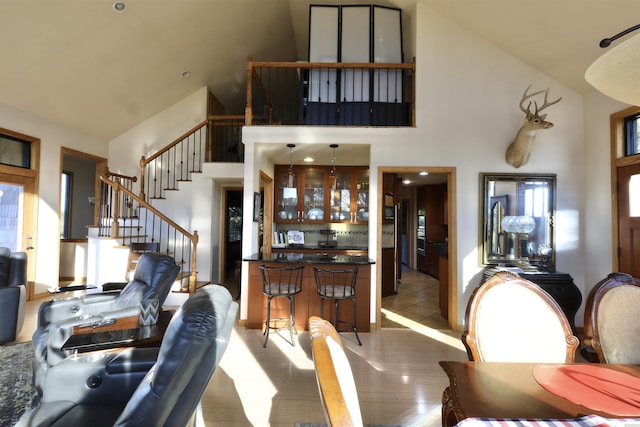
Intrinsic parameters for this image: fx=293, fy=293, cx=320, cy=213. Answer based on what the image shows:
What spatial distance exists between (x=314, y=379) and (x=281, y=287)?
3.66ft

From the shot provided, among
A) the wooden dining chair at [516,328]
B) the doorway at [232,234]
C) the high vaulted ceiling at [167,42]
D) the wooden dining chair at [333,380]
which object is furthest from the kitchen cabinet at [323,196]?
the wooden dining chair at [333,380]

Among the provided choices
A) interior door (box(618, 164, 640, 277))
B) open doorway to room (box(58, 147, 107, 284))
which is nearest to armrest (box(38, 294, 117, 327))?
open doorway to room (box(58, 147, 107, 284))

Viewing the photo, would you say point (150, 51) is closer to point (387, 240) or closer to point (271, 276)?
point (271, 276)

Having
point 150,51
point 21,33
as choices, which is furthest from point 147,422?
point 150,51

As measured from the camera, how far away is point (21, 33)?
369 cm

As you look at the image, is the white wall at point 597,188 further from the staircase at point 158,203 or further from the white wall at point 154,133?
the white wall at point 154,133

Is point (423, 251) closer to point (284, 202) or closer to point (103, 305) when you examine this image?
point (284, 202)

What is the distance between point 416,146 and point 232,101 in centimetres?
573

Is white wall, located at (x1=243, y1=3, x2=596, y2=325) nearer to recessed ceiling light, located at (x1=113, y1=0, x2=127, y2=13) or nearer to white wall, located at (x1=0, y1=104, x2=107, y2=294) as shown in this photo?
recessed ceiling light, located at (x1=113, y1=0, x2=127, y2=13)

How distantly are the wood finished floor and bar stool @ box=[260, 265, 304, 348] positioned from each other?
7.8 inches

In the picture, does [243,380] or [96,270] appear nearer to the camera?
[243,380]

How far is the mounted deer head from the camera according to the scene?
3.31 meters

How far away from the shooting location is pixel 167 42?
193 inches

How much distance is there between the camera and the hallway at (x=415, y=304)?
4125mm
